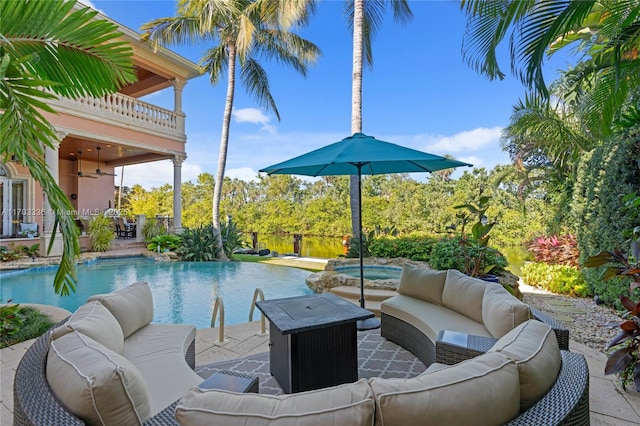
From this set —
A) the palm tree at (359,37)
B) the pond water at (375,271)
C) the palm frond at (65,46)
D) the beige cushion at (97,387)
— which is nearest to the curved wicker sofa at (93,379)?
the beige cushion at (97,387)

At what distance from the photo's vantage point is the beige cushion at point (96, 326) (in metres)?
1.95

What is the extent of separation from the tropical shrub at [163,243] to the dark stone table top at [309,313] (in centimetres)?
1014

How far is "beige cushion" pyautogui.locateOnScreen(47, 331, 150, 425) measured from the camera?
1.40 meters

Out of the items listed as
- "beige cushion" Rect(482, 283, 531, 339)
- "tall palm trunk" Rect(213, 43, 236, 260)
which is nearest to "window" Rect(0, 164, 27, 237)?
"tall palm trunk" Rect(213, 43, 236, 260)

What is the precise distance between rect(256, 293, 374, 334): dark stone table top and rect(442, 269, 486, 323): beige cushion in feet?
3.48

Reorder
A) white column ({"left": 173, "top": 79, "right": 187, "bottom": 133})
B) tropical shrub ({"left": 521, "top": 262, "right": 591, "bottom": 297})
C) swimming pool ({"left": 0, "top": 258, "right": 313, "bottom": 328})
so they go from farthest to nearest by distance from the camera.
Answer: white column ({"left": 173, "top": 79, "right": 187, "bottom": 133}) < tropical shrub ({"left": 521, "top": 262, "right": 591, "bottom": 297}) < swimming pool ({"left": 0, "top": 258, "right": 313, "bottom": 328})

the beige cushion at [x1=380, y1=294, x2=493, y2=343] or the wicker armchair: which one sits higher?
the wicker armchair

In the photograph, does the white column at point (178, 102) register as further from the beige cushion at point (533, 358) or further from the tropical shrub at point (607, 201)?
the beige cushion at point (533, 358)

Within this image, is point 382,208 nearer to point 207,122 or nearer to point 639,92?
point 207,122

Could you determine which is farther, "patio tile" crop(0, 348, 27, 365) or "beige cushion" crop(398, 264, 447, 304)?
"beige cushion" crop(398, 264, 447, 304)

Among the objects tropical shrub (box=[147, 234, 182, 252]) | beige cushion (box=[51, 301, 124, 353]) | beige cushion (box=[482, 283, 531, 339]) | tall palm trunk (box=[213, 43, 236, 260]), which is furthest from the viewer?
tropical shrub (box=[147, 234, 182, 252])

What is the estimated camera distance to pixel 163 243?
1223 cm

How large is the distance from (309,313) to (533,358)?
1780mm

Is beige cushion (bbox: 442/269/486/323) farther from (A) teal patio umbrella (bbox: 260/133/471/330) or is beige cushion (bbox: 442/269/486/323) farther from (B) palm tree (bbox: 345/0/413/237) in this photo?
(B) palm tree (bbox: 345/0/413/237)
